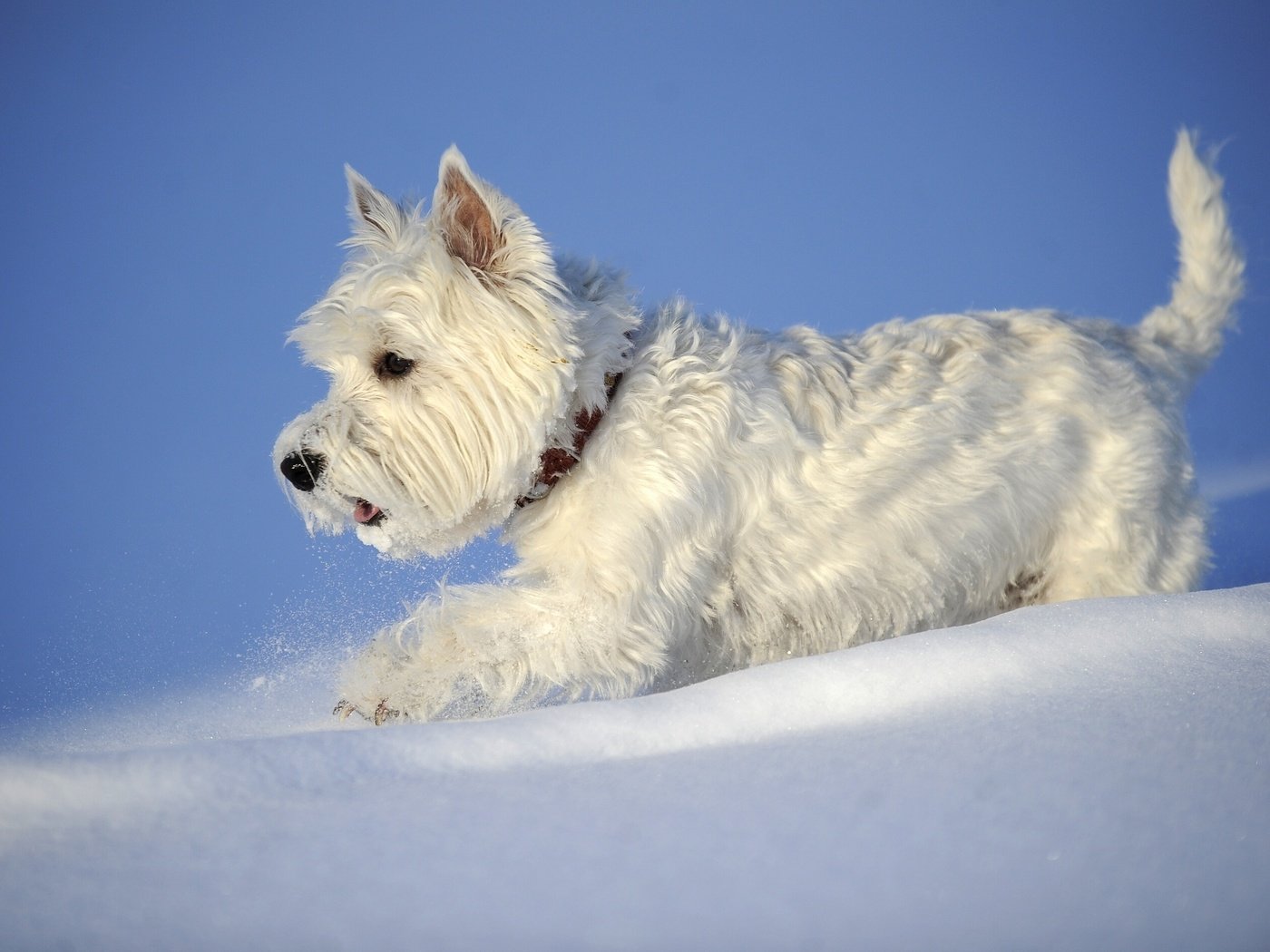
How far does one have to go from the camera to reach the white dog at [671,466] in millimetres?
3281

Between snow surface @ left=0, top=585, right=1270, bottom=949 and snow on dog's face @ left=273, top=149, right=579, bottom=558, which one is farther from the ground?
snow on dog's face @ left=273, top=149, right=579, bottom=558

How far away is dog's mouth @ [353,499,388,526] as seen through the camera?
136 inches

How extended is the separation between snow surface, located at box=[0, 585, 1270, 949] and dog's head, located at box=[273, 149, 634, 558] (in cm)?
112

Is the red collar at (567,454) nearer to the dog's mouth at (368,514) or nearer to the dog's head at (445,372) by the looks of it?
the dog's head at (445,372)

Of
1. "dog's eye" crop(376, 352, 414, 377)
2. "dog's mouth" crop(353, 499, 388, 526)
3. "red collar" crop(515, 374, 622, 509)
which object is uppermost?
"dog's eye" crop(376, 352, 414, 377)

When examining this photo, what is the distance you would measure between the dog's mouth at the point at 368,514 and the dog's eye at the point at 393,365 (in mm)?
432

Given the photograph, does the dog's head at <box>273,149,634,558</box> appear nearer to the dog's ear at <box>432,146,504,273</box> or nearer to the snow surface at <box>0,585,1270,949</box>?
the dog's ear at <box>432,146,504,273</box>

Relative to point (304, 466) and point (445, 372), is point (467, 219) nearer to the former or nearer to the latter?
point (445, 372)

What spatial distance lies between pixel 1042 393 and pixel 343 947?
3193mm

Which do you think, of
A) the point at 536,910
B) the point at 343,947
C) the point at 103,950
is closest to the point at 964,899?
the point at 536,910

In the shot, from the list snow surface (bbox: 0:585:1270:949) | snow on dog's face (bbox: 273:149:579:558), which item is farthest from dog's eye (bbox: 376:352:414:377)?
snow surface (bbox: 0:585:1270:949)

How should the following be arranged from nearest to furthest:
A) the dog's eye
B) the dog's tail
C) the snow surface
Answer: the snow surface, the dog's eye, the dog's tail

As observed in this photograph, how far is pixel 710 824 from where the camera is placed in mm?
1841

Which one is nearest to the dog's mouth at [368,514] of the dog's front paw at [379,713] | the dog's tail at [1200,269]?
the dog's front paw at [379,713]
